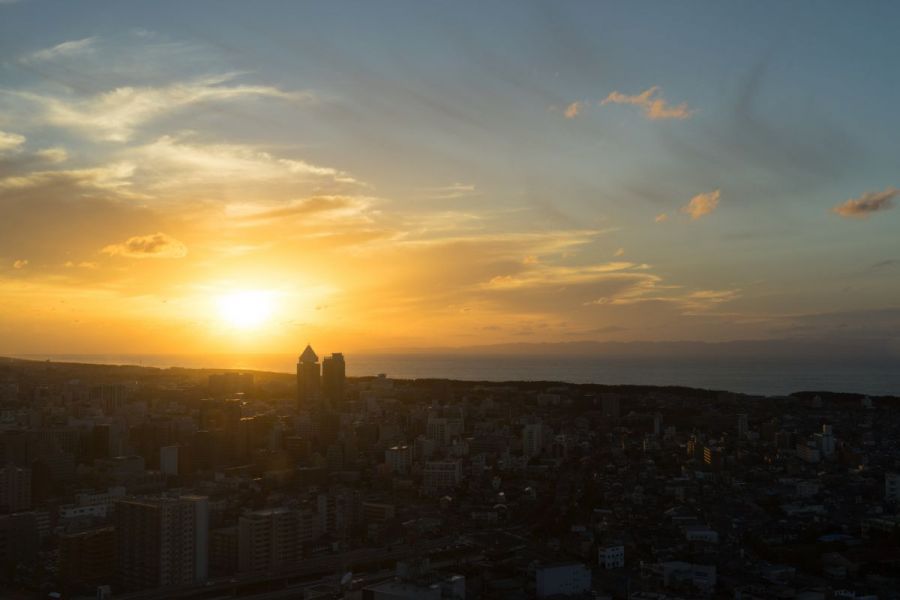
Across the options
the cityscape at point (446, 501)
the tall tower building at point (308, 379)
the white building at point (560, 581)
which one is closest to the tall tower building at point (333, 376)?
the tall tower building at point (308, 379)

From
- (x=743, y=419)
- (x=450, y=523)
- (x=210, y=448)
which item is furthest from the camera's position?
(x=743, y=419)

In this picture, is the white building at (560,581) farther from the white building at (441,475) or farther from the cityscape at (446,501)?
the white building at (441,475)

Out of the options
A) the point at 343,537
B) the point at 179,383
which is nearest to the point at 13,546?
the point at 343,537

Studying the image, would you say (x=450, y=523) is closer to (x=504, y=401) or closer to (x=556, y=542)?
(x=556, y=542)

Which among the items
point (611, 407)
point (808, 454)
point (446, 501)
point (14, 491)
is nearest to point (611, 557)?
point (446, 501)

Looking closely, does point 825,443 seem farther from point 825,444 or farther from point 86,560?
point 86,560

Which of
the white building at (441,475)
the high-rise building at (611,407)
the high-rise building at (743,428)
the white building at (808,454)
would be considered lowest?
the white building at (441,475)

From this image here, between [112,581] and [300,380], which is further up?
[300,380]
